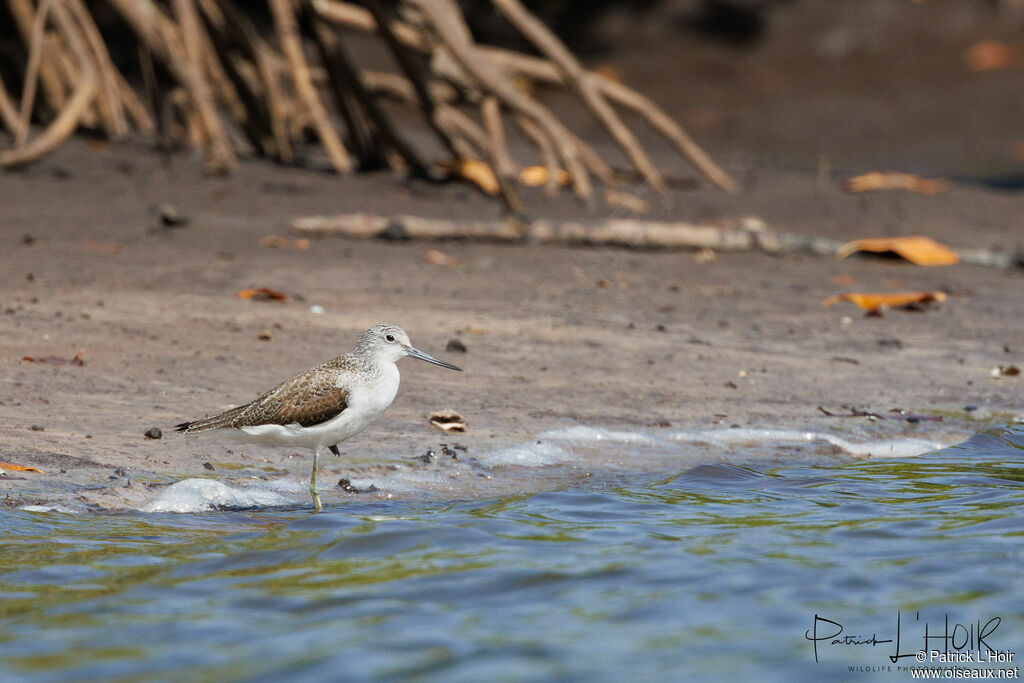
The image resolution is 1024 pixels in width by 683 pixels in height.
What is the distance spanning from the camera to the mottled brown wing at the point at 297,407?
14.5ft

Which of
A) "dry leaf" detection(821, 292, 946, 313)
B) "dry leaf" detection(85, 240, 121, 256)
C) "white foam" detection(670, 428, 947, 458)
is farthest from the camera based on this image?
"dry leaf" detection(85, 240, 121, 256)

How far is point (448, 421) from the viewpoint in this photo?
5.42 metres

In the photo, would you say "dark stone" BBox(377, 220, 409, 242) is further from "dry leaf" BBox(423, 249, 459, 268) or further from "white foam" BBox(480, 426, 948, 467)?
"white foam" BBox(480, 426, 948, 467)

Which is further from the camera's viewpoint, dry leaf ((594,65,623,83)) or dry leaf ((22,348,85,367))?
dry leaf ((594,65,623,83))

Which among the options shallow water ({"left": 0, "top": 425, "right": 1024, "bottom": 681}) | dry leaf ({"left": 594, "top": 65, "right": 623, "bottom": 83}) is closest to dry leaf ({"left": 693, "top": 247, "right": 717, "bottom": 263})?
shallow water ({"left": 0, "top": 425, "right": 1024, "bottom": 681})

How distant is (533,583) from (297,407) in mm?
1099

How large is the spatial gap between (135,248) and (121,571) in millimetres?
5078

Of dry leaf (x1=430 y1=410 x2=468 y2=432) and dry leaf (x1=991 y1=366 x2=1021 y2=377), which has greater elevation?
dry leaf (x1=991 y1=366 x2=1021 y2=377)

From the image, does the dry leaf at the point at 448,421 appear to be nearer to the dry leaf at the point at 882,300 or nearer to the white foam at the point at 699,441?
the white foam at the point at 699,441

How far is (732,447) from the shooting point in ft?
17.8

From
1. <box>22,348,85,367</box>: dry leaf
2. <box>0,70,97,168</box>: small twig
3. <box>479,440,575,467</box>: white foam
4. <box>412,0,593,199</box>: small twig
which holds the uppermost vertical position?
<box>412,0,593,199</box>: small twig

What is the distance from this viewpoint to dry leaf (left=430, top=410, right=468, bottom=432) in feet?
17.6

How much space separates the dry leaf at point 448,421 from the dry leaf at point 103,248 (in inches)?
145

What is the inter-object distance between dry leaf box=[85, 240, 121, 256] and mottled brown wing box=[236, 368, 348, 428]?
14.0ft
